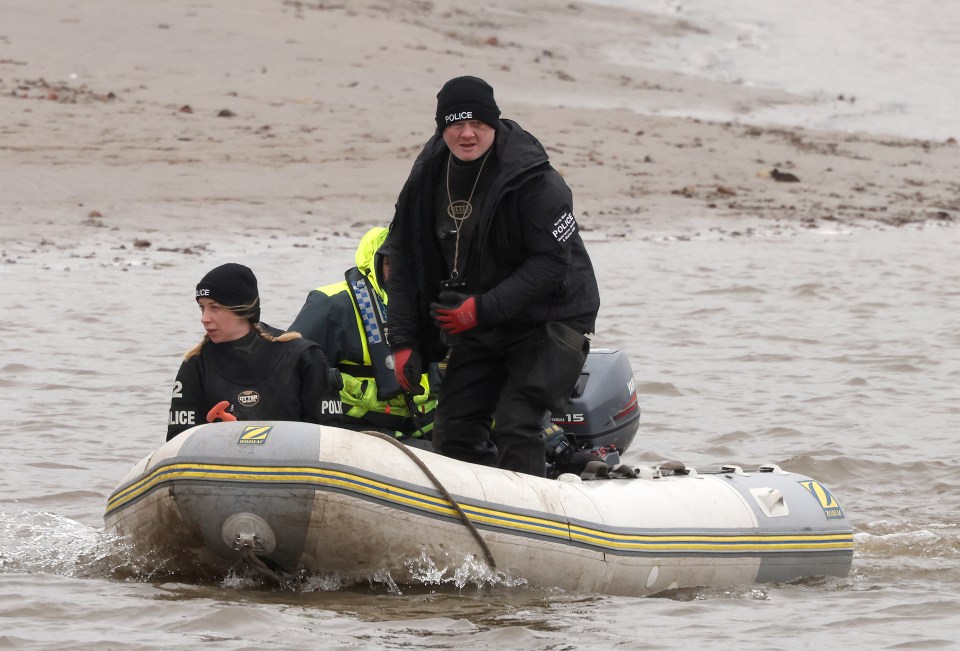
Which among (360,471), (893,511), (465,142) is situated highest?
(465,142)

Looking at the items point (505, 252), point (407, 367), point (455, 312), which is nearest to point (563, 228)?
point (505, 252)

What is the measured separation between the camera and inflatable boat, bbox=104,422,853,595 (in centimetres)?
499

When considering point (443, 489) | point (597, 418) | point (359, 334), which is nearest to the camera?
point (443, 489)

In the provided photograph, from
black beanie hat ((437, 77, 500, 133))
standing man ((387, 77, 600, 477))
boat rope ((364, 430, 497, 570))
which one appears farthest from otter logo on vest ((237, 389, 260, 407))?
black beanie hat ((437, 77, 500, 133))

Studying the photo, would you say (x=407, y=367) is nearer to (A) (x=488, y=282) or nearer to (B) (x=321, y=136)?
(A) (x=488, y=282)

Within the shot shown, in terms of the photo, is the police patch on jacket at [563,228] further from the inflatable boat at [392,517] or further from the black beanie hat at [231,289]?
the black beanie hat at [231,289]

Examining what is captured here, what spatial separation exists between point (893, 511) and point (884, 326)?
4075 millimetres

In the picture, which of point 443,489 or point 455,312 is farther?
point 455,312

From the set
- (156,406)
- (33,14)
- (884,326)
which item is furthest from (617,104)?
(156,406)

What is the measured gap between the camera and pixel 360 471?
16.5ft

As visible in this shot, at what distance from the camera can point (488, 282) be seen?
5574 millimetres

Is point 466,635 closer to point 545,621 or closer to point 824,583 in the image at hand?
point 545,621

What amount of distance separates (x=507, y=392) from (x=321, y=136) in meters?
9.77

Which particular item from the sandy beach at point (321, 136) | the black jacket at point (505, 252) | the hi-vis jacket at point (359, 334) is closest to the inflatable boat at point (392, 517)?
the black jacket at point (505, 252)
